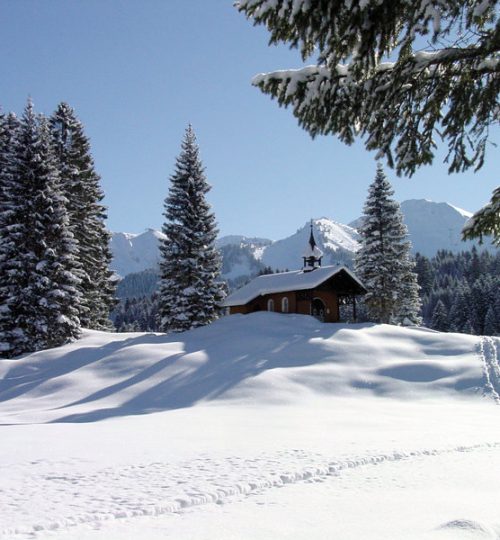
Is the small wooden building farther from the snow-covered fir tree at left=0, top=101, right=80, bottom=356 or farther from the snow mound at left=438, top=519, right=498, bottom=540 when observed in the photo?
the snow mound at left=438, top=519, right=498, bottom=540

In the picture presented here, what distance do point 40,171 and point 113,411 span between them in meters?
16.8

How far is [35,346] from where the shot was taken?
90.2 ft

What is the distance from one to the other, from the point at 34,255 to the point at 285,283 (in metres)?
17.3

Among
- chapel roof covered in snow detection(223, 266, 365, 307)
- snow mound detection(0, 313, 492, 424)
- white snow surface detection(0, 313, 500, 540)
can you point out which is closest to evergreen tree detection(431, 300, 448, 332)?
chapel roof covered in snow detection(223, 266, 365, 307)

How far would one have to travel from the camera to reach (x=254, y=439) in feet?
37.2

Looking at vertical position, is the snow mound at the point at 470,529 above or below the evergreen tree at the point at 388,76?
below

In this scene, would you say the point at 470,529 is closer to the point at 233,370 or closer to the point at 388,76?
the point at 388,76

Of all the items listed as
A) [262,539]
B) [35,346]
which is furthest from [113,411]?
[262,539]

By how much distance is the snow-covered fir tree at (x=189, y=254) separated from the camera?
3369 centimetres

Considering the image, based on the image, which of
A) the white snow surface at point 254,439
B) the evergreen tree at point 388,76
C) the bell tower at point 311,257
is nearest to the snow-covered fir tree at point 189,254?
the white snow surface at point 254,439

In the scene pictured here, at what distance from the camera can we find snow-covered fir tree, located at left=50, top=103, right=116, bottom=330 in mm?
35000

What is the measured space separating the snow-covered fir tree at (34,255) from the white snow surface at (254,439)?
224 cm

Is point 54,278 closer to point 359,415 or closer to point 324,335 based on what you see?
point 324,335

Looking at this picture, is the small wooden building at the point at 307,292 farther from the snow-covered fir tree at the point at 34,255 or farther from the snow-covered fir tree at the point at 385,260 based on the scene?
the snow-covered fir tree at the point at 34,255
